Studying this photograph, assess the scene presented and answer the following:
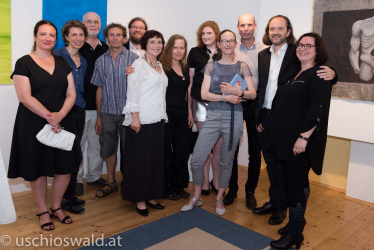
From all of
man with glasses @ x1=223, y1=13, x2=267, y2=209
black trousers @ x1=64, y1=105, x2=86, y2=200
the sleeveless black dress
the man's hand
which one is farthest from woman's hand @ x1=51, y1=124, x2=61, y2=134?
man with glasses @ x1=223, y1=13, x2=267, y2=209

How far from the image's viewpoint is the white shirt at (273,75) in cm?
300

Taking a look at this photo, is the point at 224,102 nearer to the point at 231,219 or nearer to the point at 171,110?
the point at 171,110

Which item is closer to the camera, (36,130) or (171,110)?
(36,130)

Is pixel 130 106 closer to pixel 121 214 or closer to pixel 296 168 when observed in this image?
pixel 121 214

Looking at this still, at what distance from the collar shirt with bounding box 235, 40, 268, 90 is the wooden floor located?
1379mm

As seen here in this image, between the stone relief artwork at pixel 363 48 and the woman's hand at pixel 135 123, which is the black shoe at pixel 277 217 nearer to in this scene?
the woman's hand at pixel 135 123

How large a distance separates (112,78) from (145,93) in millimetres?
639

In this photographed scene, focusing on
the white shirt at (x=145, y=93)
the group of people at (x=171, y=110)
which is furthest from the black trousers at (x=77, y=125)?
the white shirt at (x=145, y=93)

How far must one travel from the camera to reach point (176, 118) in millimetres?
3439

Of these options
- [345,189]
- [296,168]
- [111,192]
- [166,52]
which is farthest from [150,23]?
[345,189]

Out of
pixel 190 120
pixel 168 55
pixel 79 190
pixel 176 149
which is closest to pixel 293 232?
pixel 176 149

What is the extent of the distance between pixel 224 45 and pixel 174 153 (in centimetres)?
129

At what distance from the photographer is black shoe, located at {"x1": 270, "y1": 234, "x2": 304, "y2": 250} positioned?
266 cm

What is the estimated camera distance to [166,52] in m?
3.32
